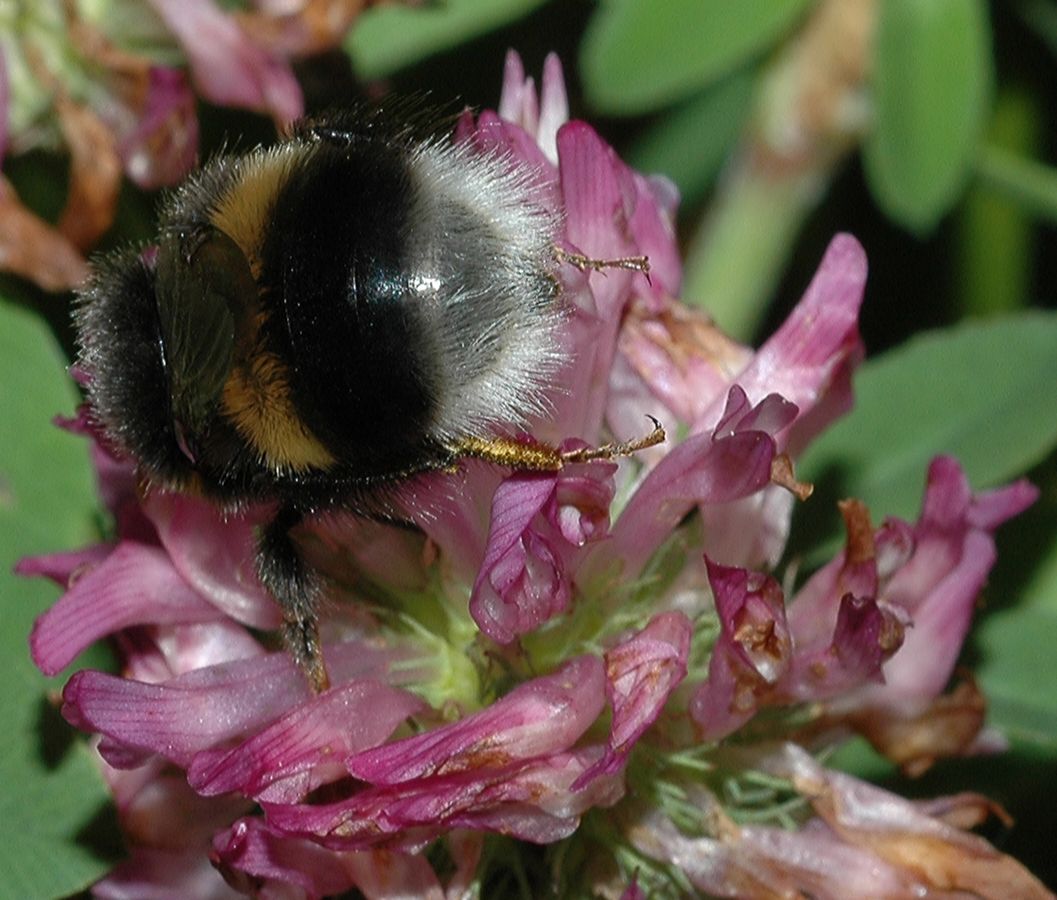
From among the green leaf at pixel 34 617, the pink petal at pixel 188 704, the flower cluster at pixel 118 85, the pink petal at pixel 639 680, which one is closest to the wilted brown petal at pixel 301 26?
the flower cluster at pixel 118 85

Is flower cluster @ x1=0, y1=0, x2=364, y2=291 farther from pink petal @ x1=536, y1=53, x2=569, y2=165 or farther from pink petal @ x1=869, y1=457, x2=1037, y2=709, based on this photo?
pink petal @ x1=869, y1=457, x2=1037, y2=709

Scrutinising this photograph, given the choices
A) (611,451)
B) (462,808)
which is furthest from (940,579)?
(462,808)

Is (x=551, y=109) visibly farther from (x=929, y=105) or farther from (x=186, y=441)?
(x=929, y=105)

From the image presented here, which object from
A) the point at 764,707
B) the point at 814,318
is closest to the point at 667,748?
the point at 764,707

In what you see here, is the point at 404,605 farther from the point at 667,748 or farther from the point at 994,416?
the point at 994,416

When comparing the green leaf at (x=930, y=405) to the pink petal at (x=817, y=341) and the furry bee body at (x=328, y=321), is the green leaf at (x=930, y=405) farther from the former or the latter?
the furry bee body at (x=328, y=321)
